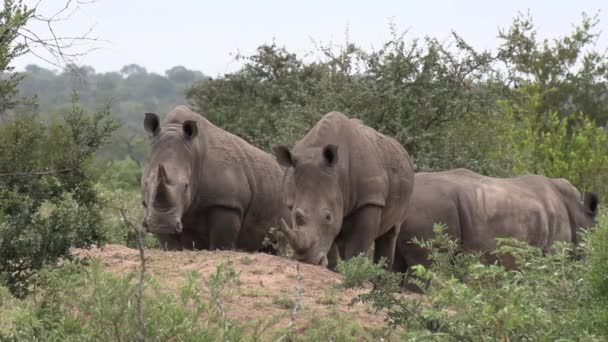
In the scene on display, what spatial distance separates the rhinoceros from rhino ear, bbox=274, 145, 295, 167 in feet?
7.21

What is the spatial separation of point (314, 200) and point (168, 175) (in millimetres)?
1619

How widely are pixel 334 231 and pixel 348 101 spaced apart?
22.6 feet

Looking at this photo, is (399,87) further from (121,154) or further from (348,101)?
(121,154)

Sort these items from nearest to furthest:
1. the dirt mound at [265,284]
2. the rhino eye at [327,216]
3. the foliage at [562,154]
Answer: the dirt mound at [265,284] < the rhino eye at [327,216] < the foliage at [562,154]

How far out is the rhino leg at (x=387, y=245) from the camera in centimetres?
1112

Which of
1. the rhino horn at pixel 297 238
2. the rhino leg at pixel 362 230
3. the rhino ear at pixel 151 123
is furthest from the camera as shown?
the rhino ear at pixel 151 123

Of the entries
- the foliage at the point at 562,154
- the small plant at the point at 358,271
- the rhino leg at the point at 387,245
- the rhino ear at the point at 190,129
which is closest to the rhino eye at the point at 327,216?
the rhino leg at the point at 387,245

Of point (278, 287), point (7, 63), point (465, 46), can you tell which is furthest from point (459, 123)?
point (7, 63)

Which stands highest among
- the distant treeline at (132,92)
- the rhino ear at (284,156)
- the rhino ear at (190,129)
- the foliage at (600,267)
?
the rhino ear at (190,129)

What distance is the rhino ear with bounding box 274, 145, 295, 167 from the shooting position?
9.70m

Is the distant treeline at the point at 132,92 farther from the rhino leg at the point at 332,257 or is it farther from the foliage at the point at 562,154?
the rhino leg at the point at 332,257

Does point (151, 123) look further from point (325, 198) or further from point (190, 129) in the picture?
point (325, 198)

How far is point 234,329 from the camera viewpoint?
6.59 meters

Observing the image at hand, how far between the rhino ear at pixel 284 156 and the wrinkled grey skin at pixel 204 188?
3.99 feet
